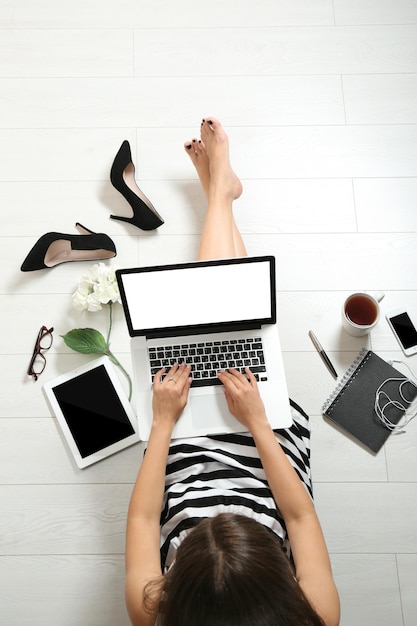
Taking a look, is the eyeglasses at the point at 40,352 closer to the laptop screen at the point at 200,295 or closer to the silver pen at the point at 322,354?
the laptop screen at the point at 200,295

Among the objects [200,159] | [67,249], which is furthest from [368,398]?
[67,249]

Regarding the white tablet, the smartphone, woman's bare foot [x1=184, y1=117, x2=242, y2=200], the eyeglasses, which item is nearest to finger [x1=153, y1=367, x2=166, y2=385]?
the white tablet

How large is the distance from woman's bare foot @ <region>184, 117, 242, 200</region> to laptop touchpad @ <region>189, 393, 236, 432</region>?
0.59 metres

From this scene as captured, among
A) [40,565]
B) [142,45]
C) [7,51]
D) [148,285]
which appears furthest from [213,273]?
[7,51]

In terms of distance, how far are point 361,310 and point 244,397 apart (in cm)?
46

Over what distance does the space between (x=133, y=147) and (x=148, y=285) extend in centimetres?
66

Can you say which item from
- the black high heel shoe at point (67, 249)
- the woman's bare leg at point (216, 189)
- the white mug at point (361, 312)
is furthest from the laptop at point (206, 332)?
the black high heel shoe at point (67, 249)

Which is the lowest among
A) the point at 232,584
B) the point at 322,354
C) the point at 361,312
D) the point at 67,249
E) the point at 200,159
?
the point at 232,584

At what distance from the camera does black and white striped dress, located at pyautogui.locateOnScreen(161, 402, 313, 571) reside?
0.96 metres

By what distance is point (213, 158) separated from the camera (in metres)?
1.44

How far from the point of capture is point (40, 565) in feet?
4.20

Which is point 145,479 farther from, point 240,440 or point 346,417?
point 346,417

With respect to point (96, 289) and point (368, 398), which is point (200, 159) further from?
point (368, 398)

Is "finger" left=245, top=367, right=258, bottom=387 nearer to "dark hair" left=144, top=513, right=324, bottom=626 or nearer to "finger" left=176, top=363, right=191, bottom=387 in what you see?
"finger" left=176, top=363, right=191, bottom=387
